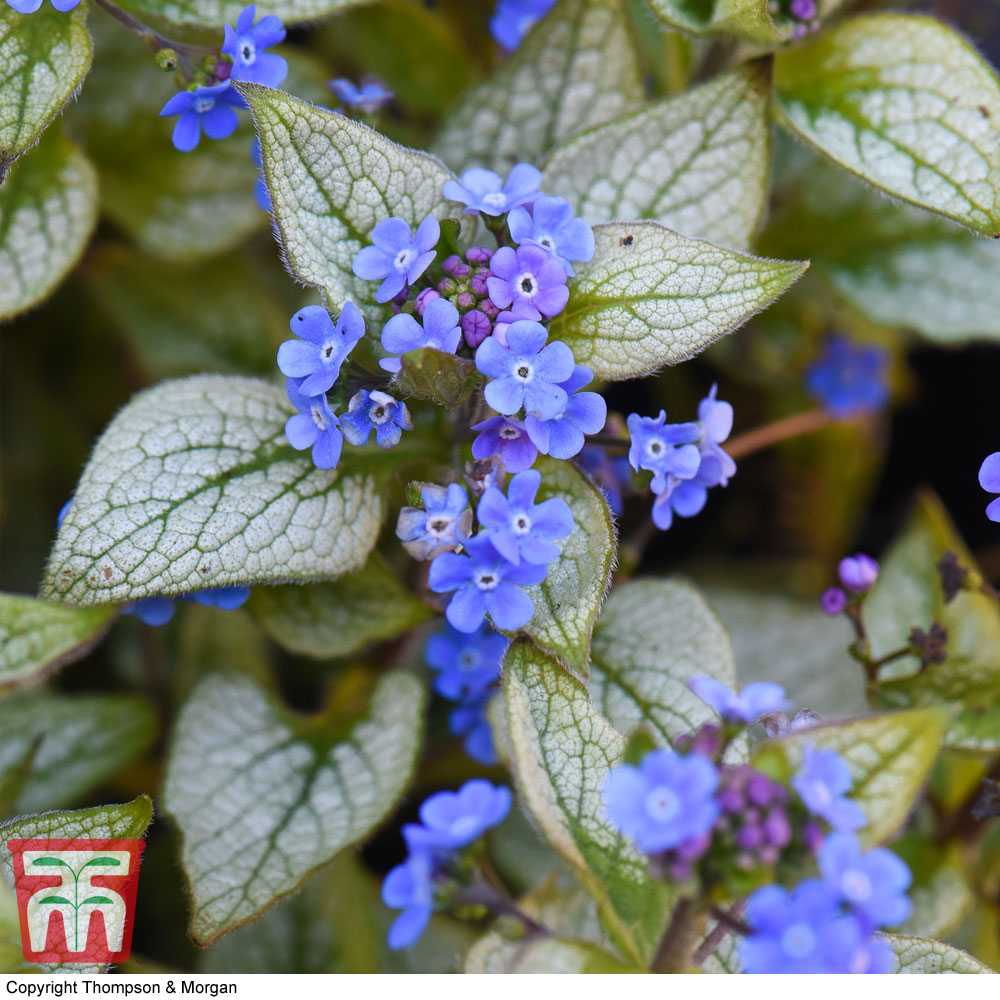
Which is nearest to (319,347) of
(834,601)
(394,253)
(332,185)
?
(394,253)

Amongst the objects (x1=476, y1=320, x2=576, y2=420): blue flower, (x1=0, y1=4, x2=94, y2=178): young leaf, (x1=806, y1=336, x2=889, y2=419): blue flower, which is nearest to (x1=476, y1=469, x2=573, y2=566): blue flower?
(x1=476, y1=320, x2=576, y2=420): blue flower

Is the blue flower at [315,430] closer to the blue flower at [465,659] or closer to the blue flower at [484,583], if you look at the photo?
the blue flower at [484,583]

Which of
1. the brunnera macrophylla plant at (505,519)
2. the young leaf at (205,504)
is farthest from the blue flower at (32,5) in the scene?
the young leaf at (205,504)

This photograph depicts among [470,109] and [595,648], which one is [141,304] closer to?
[470,109]

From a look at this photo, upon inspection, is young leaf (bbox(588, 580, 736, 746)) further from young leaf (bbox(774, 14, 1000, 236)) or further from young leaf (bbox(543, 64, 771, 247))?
young leaf (bbox(774, 14, 1000, 236))

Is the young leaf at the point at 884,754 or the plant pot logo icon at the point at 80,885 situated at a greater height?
the young leaf at the point at 884,754

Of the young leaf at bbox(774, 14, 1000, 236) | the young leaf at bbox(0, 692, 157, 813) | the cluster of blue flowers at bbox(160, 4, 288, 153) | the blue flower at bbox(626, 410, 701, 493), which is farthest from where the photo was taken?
the young leaf at bbox(0, 692, 157, 813)

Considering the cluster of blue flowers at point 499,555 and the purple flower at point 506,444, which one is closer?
the cluster of blue flowers at point 499,555

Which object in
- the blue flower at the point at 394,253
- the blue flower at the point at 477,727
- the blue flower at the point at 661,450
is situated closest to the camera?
the blue flower at the point at 394,253
